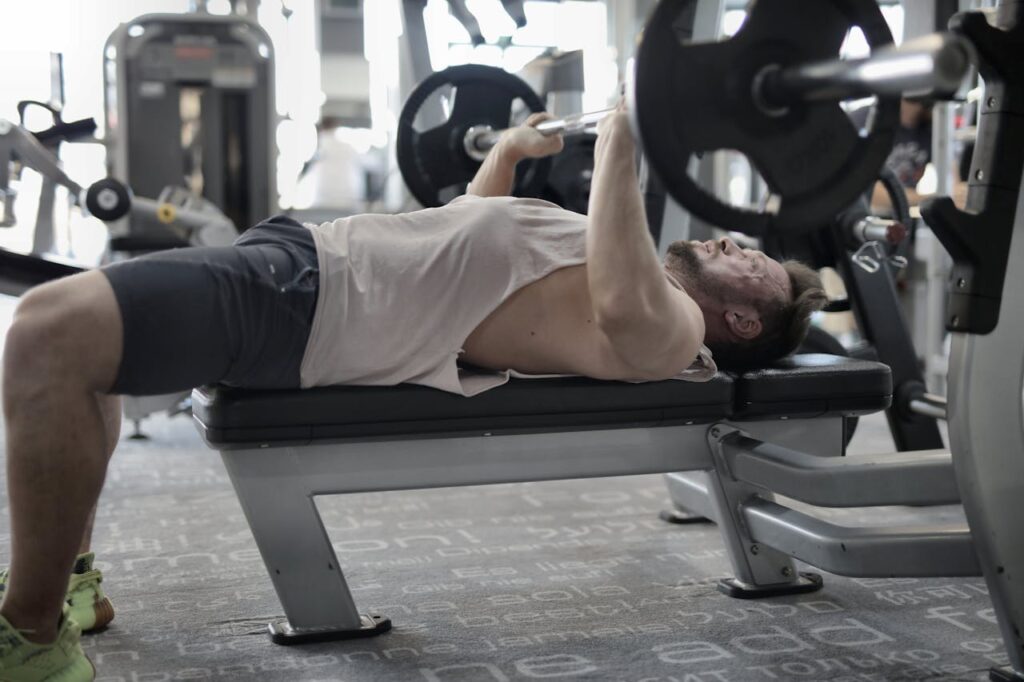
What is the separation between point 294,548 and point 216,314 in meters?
0.43

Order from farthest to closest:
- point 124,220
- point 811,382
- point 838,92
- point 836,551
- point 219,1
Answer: point 219,1
point 124,220
point 811,382
point 836,551
point 838,92

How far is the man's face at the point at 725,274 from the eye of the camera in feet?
6.24

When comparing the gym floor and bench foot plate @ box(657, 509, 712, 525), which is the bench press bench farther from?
bench foot plate @ box(657, 509, 712, 525)

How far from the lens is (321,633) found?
1.78 m

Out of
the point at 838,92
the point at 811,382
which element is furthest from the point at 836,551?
the point at 838,92

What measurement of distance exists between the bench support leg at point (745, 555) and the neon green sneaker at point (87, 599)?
1064mm

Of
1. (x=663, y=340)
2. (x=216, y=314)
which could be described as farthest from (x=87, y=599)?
(x=663, y=340)

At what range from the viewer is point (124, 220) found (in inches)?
167

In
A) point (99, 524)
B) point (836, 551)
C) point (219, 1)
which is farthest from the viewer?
point (219, 1)

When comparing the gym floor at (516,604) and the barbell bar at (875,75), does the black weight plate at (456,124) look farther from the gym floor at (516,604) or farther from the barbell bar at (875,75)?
the barbell bar at (875,75)

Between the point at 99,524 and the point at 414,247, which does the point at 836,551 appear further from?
the point at 99,524

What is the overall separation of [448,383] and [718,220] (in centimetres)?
61

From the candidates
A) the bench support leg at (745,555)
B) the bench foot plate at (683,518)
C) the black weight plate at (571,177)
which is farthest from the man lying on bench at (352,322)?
the black weight plate at (571,177)

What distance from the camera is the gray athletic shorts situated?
1496 mm
